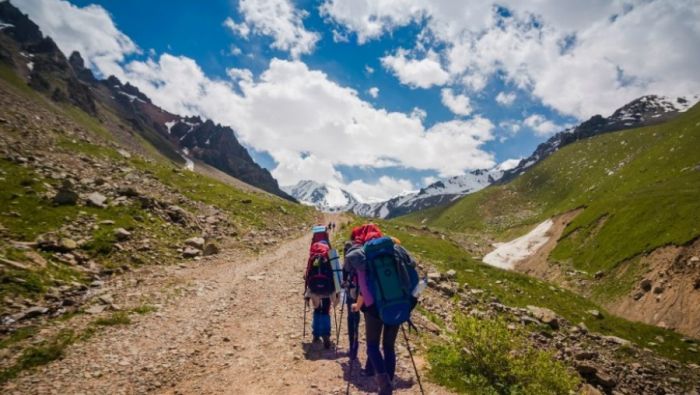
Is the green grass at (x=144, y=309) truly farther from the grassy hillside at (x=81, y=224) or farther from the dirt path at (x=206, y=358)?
the grassy hillside at (x=81, y=224)

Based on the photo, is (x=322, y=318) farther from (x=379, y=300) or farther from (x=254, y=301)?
(x=254, y=301)

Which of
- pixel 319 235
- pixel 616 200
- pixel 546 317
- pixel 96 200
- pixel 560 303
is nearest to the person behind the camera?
pixel 319 235

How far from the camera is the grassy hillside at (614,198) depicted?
3503cm

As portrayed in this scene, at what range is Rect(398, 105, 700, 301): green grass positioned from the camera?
3428 cm

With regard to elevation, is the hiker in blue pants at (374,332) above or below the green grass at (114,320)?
above

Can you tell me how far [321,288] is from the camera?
10180mm

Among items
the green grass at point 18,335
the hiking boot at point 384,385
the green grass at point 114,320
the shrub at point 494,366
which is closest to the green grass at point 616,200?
the shrub at point 494,366

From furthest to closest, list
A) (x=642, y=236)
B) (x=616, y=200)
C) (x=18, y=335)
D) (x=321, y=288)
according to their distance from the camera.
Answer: (x=616, y=200)
(x=642, y=236)
(x=321, y=288)
(x=18, y=335)

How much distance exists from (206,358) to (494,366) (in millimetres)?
7745

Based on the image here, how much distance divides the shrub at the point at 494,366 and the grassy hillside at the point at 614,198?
3195cm

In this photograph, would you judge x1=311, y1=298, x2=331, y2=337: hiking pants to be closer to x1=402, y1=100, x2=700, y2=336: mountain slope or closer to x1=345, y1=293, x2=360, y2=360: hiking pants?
x1=345, y1=293, x2=360, y2=360: hiking pants

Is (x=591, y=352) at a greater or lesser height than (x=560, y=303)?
lesser

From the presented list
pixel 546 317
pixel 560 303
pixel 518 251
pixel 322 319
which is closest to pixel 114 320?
pixel 322 319

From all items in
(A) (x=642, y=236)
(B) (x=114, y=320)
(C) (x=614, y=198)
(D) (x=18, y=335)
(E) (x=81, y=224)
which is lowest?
(D) (x=18, y=335)
